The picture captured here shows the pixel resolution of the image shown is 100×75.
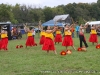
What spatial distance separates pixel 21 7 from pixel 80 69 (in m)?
81.9

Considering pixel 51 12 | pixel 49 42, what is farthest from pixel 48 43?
pixel 51 12

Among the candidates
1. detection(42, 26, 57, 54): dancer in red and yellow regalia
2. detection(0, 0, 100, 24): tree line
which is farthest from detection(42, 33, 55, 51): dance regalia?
detection(0, 0, 100, 24): tree line

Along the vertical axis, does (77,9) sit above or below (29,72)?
above

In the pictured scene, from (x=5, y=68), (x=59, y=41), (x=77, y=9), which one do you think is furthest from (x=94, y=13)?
(x=5, y=68)

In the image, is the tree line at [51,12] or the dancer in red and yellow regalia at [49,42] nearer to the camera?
the dancer in red and yellow regalia at [49,42]

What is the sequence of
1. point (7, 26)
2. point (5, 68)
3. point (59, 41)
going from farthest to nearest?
point (7, 26), point (59, 41), point (5, 68)

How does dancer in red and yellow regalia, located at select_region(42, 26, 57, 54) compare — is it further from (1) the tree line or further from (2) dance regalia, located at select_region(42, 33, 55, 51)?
(1) the tree line

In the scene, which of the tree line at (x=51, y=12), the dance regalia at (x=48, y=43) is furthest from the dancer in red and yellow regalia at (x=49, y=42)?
the tree line at (x=51, y=12)

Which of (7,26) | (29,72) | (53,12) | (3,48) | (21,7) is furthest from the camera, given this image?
(53,12)

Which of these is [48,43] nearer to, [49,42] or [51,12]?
[49,42]

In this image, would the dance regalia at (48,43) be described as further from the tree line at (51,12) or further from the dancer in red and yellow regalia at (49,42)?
the tree line at (51,12)

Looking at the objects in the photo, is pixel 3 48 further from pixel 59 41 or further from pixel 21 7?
pixel 21 7

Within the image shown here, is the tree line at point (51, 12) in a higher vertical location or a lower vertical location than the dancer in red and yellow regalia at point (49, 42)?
higher

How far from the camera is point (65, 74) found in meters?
8.31
